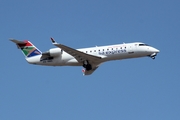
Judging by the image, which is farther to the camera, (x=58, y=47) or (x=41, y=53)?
(x=41, y=53)

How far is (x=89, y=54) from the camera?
33.2 meters

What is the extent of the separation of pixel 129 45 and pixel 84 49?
3.96m

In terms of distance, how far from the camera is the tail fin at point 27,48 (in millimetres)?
36000

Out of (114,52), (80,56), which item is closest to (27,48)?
(80,56)

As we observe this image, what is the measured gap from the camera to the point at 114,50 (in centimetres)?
3325

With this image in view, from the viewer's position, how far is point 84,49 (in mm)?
34594

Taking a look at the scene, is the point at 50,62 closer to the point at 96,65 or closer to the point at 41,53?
the point at 41,53

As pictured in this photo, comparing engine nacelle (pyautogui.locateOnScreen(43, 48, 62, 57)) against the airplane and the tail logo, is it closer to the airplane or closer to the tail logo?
the airplane

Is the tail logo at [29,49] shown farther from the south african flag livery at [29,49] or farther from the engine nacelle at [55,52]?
the engine nacelle at [55,52]

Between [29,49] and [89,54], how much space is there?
6.32 m

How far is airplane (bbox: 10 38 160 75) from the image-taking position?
3322cm

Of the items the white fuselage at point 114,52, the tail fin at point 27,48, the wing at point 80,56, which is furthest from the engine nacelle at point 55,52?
the tail fin at point 27,48

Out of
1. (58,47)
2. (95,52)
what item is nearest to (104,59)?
(95,52)

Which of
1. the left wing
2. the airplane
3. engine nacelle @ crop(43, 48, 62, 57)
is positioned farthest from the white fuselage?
the left wing
